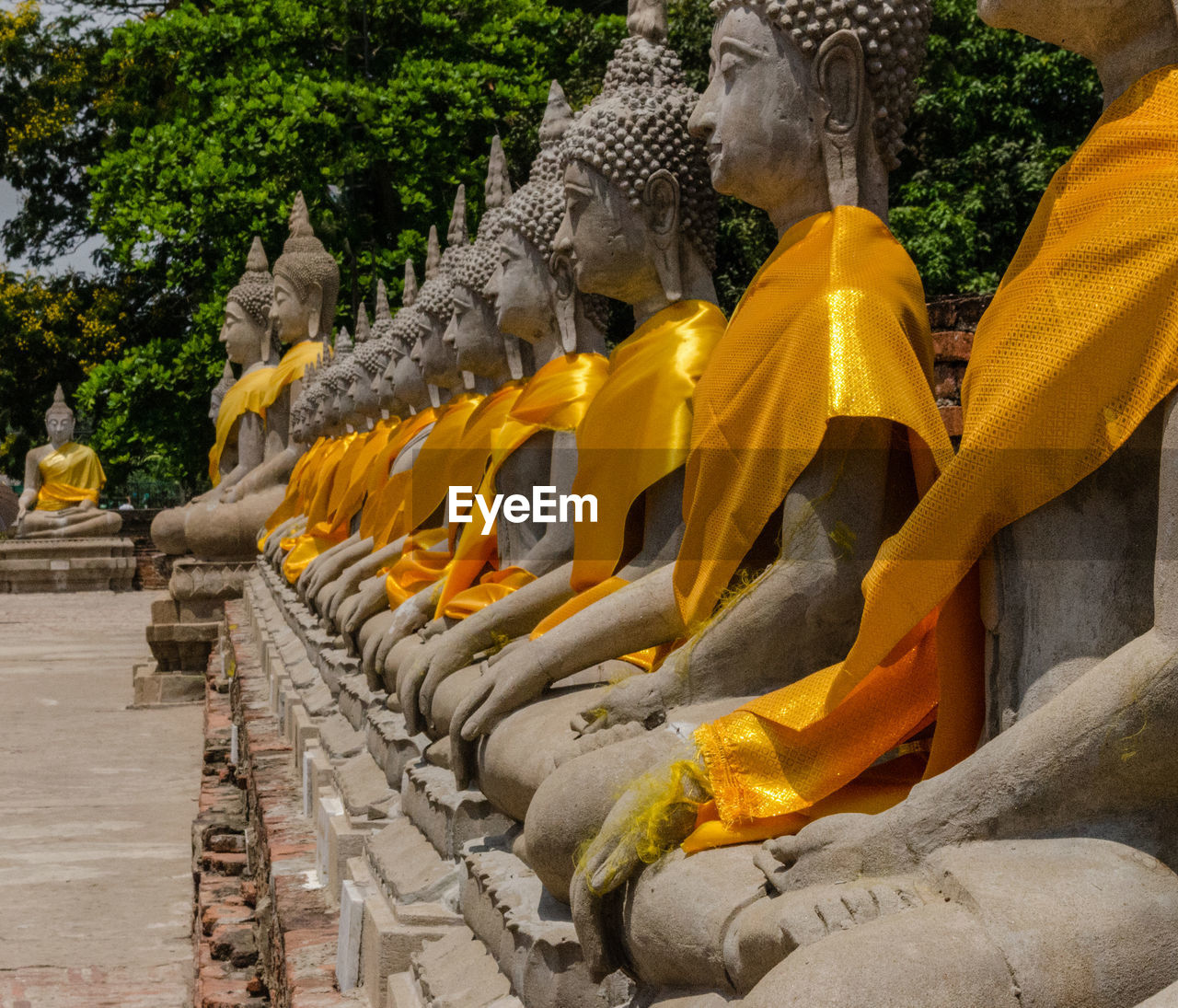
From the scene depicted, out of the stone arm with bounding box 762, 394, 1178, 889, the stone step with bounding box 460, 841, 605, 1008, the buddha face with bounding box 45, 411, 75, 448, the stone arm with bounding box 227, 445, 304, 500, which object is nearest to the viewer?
the stone arm with bounding box 762, 394, 1178, 889

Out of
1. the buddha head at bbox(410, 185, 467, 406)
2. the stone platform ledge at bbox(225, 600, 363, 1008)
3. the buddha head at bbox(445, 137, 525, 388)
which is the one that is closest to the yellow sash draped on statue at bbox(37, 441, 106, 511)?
the stone platform ledge at bbox(225, 600, 363, 1008)

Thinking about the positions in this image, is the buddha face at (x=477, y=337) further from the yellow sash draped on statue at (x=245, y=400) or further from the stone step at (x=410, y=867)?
the yellow sash draped on statue at (x=245, y=400)

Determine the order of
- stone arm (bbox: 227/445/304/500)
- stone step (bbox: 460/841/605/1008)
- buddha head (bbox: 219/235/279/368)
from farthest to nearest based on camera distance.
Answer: buddha head (bbox: 219/235/279/368) → stone arm (bbox: 227/445/304/500) → stone step (bbox: 460/841/605/1008)

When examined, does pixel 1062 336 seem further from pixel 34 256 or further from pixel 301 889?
pixel 34 256

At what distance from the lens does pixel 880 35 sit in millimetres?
3084

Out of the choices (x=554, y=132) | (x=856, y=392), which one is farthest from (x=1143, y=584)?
(x=554, y=132)

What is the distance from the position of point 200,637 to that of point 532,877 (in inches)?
449

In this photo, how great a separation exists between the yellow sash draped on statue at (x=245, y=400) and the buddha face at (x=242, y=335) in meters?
0.23

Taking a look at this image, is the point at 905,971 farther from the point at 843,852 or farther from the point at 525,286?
the point at 525,286

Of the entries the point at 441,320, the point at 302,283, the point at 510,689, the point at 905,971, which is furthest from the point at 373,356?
the point at 905,971

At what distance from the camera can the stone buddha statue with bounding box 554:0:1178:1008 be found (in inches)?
72.4

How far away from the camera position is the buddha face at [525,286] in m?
5.20

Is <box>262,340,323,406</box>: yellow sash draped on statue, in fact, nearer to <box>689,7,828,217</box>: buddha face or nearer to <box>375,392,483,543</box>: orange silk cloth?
<box>375,392,483,543</box>: orange silk cloth

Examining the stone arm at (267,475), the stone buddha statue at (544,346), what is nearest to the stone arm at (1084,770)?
the stone buddha statue at (544,346)
